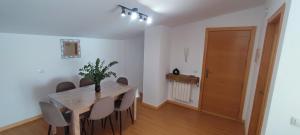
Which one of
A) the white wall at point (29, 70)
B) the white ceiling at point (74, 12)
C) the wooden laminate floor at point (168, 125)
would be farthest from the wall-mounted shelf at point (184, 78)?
the white wall at point (29, 70)

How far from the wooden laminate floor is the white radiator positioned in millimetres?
333

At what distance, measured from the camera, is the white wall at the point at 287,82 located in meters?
1.18

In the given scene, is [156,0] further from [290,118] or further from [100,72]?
[290,118]

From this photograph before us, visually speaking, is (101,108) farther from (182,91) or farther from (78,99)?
(182,91)

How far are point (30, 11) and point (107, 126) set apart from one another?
2.19 meters

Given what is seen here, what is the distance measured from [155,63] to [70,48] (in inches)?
75.5

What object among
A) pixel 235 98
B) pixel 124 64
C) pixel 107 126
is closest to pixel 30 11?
pixel 107 126

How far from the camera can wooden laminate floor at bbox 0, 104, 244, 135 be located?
8.31ft

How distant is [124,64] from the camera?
4.58 m

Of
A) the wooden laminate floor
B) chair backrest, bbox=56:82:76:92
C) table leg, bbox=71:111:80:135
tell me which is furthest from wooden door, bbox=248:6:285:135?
chair backrest, bbox=56:82:76:92

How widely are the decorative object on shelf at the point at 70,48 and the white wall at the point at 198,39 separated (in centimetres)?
229

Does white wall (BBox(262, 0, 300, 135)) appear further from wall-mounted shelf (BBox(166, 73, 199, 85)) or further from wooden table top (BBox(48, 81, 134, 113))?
wooden table top (BBox(48, 81, 134, 113))

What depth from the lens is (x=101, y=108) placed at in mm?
2051

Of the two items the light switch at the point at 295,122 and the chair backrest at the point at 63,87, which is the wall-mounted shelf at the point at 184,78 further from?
the chair backrest at the point at 63,87
